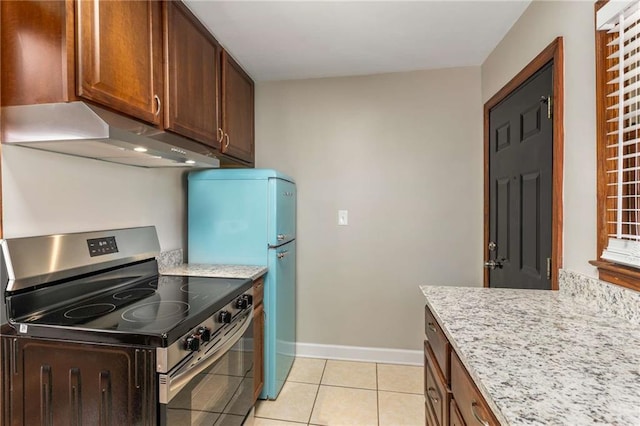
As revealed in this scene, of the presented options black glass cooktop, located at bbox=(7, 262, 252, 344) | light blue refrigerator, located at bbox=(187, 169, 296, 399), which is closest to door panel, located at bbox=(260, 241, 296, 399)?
light blue refrigerator, located at bbox=(187, 169, 296, 399)

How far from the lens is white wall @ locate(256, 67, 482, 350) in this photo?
8.54ft

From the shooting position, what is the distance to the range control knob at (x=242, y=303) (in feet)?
5.35

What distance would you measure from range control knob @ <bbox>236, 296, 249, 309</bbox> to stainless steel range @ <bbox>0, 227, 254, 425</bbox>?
A: 0.24 feet

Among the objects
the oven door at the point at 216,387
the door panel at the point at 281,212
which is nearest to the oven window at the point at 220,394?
the oven door at the point at 216,387

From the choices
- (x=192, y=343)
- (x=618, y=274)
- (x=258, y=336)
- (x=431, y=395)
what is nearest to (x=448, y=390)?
(x=431, y=395)

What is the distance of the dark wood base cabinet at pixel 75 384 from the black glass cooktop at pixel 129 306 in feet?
0.21

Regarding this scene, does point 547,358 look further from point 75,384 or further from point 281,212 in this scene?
point 281,212

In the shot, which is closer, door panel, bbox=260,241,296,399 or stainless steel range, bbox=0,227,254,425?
stainless steel range, bbox=0,227,254,425

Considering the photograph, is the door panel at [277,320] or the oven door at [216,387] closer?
the oven door at [216,387]

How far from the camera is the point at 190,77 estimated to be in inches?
70.5

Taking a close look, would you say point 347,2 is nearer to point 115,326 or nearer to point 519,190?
point 519,190

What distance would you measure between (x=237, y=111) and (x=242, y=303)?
148 centimetres

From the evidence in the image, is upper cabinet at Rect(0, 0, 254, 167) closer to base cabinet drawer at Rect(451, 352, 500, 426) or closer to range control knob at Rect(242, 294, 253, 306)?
range control knob at Rect(242, 294, 253, 306)

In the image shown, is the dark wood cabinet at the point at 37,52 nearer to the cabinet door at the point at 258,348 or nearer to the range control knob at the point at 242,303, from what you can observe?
the range control knob at the point at 242,303
